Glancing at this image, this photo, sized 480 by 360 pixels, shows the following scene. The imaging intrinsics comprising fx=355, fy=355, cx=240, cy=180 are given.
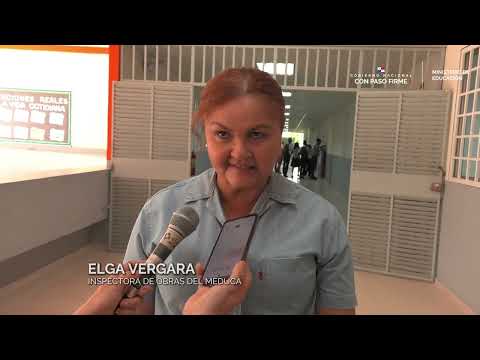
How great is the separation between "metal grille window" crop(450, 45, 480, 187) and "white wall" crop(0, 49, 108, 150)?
236 cm

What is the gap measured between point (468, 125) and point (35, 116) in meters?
2.85

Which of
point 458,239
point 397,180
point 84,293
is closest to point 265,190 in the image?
point 84,293

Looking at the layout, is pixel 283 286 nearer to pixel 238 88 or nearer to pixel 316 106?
pixel 238 88

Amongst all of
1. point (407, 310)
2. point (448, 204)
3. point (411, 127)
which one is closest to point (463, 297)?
point (407, 310)

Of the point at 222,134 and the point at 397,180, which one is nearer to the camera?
the point at 222,134

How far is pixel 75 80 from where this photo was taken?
2.55 metres

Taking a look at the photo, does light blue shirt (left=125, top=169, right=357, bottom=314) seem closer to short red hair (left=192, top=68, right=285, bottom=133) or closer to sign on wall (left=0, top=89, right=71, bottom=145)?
short red hair (left=192, top=68, right=285, bottom=133)

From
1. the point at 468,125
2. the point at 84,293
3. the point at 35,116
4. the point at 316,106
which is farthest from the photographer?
the point at 316,106

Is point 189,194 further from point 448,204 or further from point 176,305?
point 448,204

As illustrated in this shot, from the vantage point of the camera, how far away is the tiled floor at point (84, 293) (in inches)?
68.8

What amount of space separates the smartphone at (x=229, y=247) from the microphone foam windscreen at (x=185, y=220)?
0.07 metres

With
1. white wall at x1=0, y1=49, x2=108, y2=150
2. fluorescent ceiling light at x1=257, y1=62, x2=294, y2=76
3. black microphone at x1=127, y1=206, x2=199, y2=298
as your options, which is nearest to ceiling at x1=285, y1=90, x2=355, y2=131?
fluorescent ceiling light at x1=257, y1=62, x2=294, y2=76

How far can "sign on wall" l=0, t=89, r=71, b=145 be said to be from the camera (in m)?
2.31

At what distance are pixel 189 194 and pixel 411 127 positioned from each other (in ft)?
7.40
